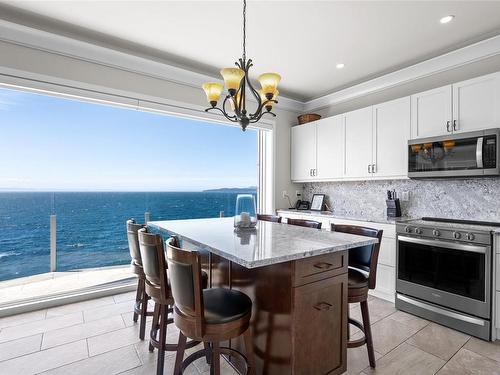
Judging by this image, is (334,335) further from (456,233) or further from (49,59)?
(49,59)

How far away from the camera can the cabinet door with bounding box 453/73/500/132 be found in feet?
8.51

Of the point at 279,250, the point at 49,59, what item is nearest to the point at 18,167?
the point at 49,59

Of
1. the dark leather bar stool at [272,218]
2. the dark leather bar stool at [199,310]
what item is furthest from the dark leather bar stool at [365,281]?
the dark leather bar stool at [272,218]

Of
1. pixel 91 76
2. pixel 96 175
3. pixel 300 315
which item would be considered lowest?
pixel 300 315

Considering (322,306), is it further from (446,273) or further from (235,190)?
(235,190)

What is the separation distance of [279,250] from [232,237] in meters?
0.50

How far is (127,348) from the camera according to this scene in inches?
87.2

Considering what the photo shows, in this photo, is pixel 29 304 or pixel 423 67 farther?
pixel 423 67

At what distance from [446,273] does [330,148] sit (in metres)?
2.22

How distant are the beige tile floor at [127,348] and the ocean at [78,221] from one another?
79cm

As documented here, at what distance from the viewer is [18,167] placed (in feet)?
10.1

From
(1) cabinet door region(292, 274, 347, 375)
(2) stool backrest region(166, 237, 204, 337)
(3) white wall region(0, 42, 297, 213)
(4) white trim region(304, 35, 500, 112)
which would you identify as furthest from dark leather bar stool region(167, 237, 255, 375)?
(4) white trim region(304, 35, 500, 112)

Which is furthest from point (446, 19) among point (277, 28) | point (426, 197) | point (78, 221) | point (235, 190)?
point (78, 221)

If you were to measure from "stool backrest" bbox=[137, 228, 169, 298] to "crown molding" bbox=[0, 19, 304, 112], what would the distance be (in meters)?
2.29
